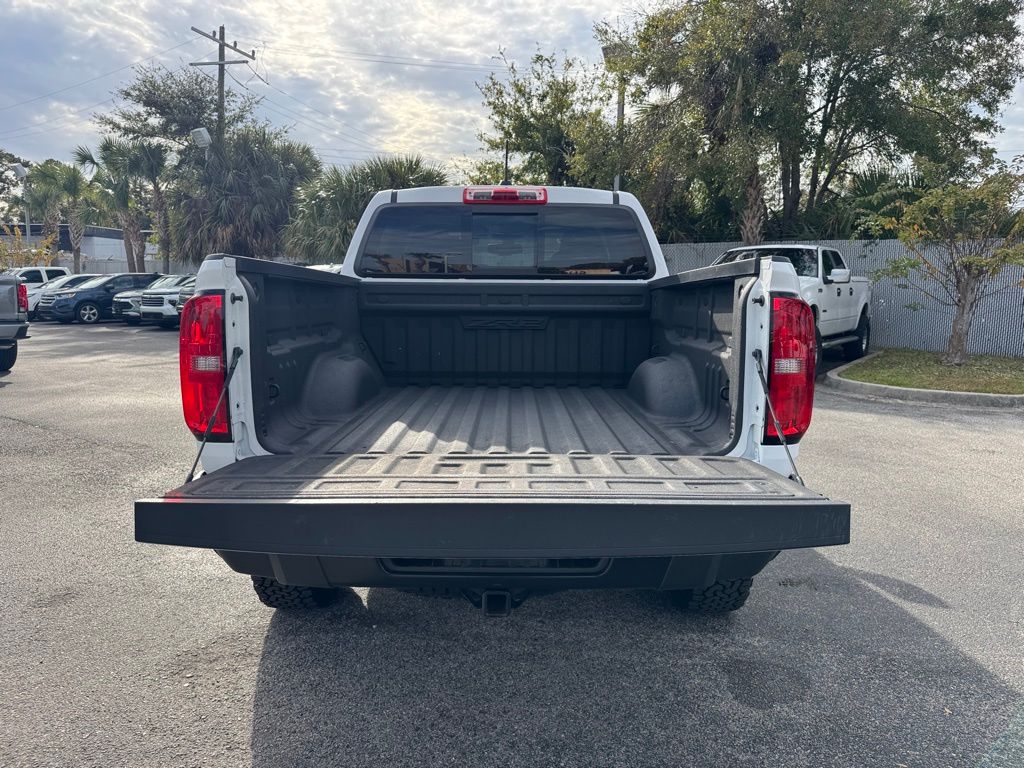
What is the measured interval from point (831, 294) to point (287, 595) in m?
10.9

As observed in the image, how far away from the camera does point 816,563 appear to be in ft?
13.7

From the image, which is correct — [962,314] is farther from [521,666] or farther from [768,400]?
[521,666]

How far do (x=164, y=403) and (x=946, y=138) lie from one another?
52.0 ft

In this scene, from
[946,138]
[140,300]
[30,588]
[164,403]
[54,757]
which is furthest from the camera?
[140,300]

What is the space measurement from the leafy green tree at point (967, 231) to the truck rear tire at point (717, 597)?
10032 mm

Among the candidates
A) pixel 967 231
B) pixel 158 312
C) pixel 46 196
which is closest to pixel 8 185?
pixel 46 196

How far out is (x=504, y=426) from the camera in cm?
346

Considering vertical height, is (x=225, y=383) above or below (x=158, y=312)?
above

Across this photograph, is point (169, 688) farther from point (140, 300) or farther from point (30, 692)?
Answer: point (140, 300)

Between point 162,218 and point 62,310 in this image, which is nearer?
point 62,310

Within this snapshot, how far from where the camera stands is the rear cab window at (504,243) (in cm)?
447

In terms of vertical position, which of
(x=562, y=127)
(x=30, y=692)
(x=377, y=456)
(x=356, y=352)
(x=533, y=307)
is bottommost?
(x=30, y=692)

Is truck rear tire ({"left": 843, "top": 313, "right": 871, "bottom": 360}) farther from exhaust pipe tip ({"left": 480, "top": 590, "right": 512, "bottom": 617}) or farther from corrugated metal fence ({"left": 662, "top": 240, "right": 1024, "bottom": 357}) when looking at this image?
exhaust pipe tip ({"left": 480, "top": 590, "right": 512, "bottom": 617})

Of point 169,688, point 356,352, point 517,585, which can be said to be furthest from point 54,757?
point 356,352
